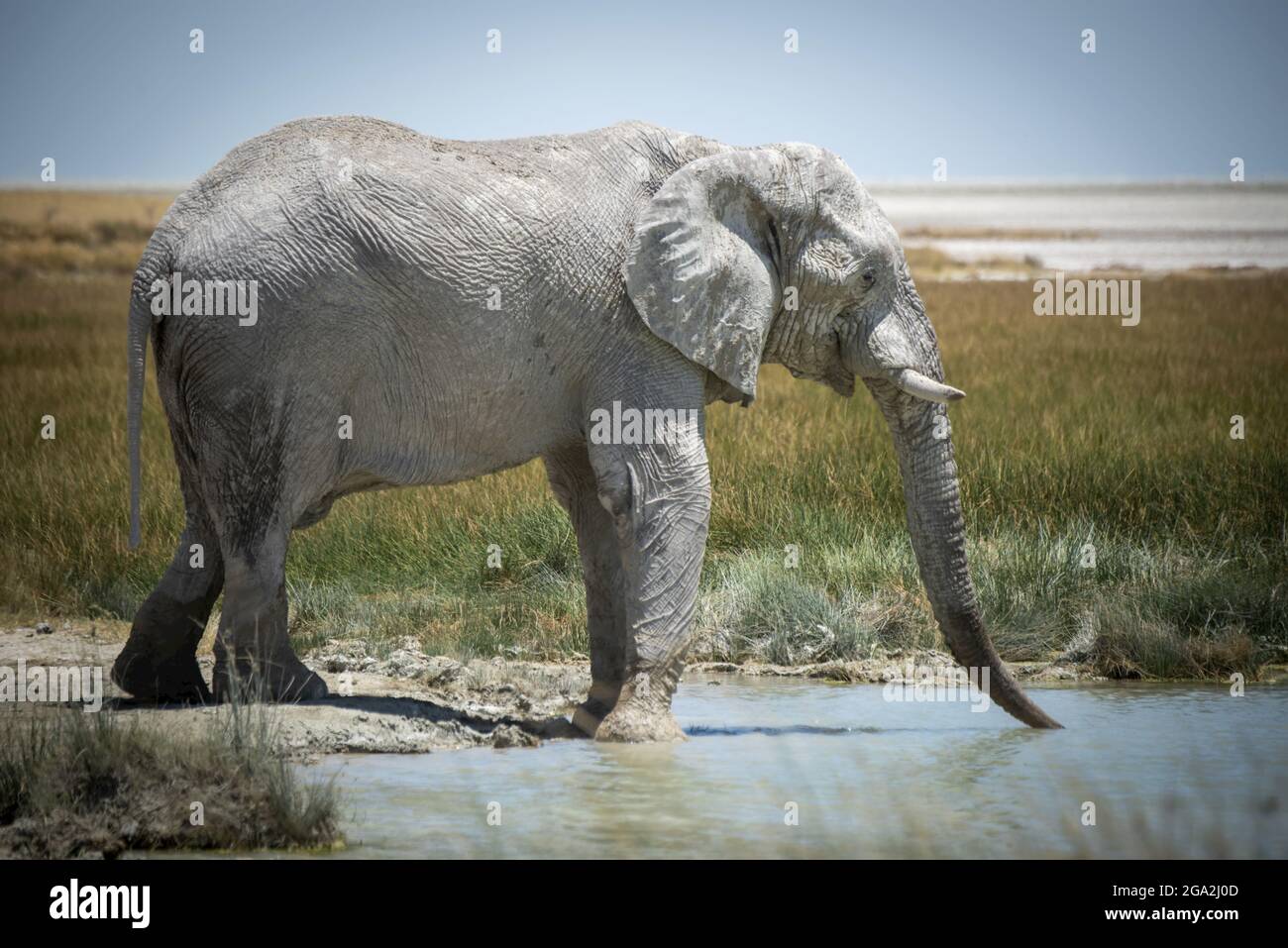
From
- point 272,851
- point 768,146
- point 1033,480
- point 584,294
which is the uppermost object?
point 768,146

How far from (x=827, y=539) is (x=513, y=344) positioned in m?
4.82

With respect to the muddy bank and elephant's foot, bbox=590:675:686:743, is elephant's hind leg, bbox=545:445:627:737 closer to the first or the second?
the muddy bank

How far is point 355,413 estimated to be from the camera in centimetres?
876

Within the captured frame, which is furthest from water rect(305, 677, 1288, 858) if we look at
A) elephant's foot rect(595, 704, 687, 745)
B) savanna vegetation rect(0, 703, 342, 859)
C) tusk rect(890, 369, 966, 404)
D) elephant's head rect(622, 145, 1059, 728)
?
tusk rect(890, 369, 966, 404)

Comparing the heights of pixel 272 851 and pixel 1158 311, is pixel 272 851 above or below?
below

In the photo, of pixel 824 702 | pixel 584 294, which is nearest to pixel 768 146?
pixel 584 294

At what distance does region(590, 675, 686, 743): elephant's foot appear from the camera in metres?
8.98

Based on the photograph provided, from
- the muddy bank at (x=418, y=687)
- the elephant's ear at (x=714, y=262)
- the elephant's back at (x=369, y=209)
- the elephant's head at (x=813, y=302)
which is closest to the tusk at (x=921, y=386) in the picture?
the elephant's head at (x=813, y=302)

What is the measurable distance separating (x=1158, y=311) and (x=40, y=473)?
2057 centimetres

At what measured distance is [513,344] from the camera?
888 cm

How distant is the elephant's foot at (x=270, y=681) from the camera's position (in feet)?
28.7

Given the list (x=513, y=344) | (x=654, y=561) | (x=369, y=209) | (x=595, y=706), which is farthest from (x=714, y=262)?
(x=595, y=706)

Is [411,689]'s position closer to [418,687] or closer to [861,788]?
[418,687]

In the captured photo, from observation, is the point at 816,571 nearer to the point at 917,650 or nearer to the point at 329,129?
the point at 917,650
